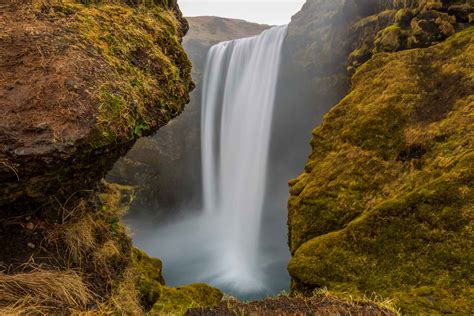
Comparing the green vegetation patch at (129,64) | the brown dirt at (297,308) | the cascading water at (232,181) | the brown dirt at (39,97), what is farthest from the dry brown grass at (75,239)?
the cascading water at (232,181)

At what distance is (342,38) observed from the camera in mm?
17703

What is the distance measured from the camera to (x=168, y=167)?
1214 inches

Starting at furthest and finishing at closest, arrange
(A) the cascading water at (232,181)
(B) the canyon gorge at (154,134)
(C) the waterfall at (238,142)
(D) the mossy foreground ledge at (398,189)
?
1. (C) the waterfall at (238,142)
2. (A) the cascading water at (232,181)
3. (D) the mossy foreground ledge at (398,189)
4. (B) the canyon gorge at (154,134)

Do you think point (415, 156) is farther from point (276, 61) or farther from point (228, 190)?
point (228, 190)

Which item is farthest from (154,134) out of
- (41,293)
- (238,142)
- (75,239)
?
(238,142)

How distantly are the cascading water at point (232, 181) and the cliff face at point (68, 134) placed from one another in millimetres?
15123

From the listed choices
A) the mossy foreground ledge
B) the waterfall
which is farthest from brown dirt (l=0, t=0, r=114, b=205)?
the waterfall

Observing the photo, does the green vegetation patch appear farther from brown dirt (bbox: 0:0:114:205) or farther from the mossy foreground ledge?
the mossy foreground ledge

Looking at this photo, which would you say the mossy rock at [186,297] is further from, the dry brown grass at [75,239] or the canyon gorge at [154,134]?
the dry brown grass at [75,239]

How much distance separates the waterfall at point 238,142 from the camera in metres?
23.6

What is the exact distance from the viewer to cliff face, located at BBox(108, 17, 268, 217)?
2925 centimetres

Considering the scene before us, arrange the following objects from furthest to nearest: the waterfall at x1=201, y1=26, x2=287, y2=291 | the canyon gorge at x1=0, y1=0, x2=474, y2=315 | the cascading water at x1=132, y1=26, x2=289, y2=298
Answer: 1. the waterfall at x1=201, y1=26, x2=287, y2=291
2. the cascading water at x1=132, y1=26, x2=289, y2=298
3. the canyon gorge at x1=0, y1=0, x2=474, y2=315

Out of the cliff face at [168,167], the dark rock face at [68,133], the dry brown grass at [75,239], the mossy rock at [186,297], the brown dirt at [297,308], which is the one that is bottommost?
the cliff face at [168,167]

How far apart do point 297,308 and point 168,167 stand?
28.7m
